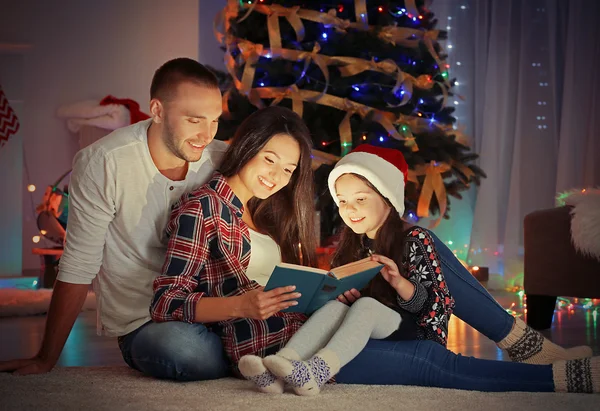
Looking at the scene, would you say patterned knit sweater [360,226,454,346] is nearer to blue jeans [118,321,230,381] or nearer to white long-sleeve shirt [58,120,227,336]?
blue jeans [118,321,230,381]

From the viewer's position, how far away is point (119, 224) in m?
2.26

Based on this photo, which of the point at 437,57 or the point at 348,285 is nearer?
the point at 348,285

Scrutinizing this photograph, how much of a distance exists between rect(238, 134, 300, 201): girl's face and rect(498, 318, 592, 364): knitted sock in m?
0.78

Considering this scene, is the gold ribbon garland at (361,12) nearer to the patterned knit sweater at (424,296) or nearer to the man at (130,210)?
the man at (130,210)

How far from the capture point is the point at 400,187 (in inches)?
93.2

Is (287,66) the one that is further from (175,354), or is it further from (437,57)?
(175,354)

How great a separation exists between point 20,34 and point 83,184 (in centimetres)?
421

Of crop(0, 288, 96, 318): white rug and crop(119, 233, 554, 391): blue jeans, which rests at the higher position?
crop(119, 233, 554, 391): blue jeans

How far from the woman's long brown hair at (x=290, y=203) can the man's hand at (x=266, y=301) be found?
410mm

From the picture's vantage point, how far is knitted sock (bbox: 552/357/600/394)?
1908mm

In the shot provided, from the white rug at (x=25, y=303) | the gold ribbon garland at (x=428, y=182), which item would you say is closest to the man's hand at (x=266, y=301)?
the gold ribbon garland at (x=428, y=182)

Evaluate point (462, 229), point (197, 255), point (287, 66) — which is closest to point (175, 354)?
point (197, 255)

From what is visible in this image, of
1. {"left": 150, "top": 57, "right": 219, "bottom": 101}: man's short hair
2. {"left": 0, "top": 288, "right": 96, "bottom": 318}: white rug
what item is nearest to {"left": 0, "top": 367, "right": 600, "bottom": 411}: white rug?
{"left": 150, "top": 57, "right": 219, "bottom": 101}: man's short hair

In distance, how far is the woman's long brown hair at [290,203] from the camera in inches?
88.5
